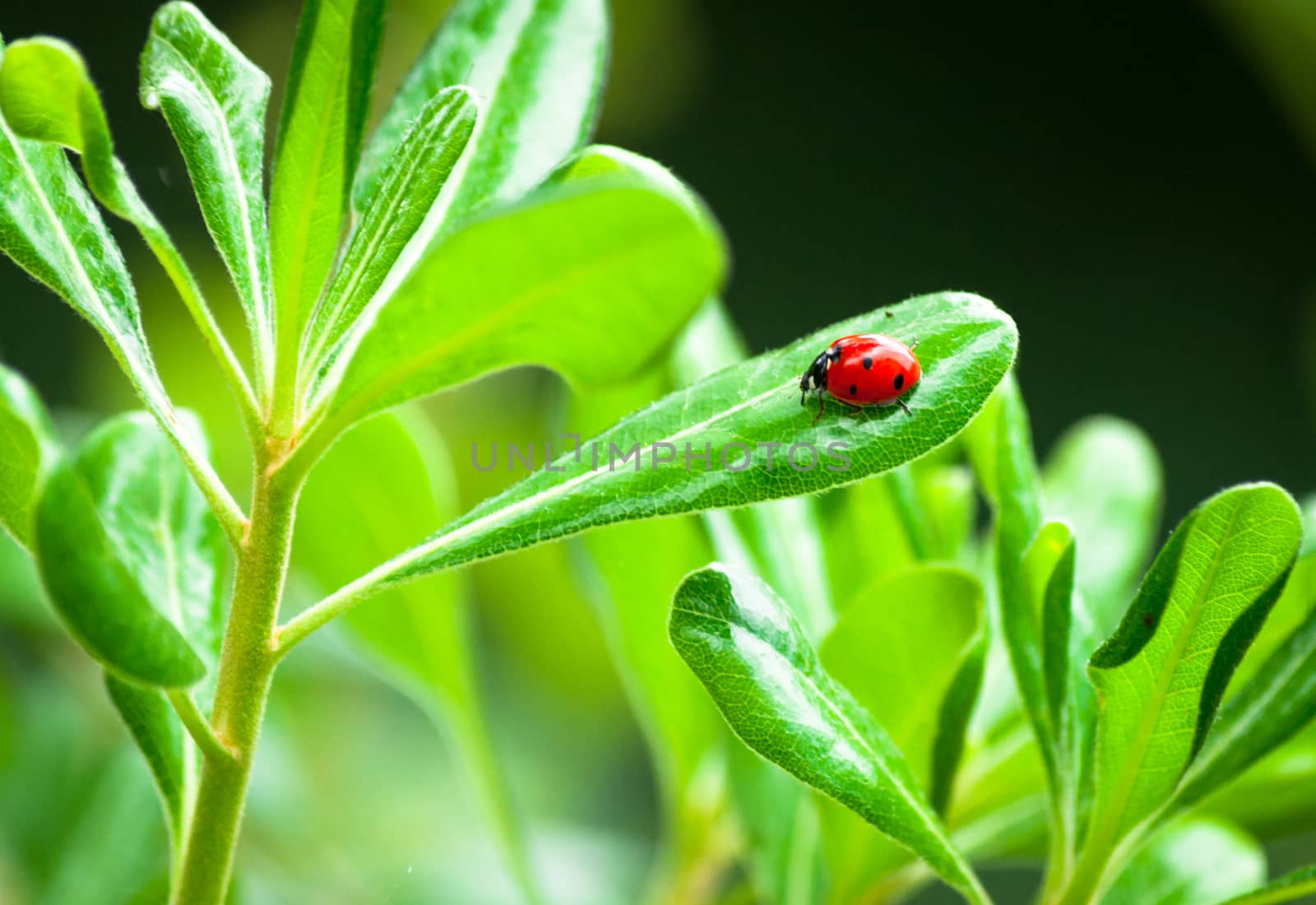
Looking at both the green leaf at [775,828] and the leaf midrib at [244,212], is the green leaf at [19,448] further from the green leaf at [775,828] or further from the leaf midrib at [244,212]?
the green leaf at [775,828]

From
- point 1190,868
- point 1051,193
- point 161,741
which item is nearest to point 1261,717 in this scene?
point 1190,868

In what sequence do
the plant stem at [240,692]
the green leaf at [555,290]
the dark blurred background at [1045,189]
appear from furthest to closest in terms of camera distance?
the dark blurred background at [1045,189] → the plant stem at [240,692] → the green leaf at [555,290]

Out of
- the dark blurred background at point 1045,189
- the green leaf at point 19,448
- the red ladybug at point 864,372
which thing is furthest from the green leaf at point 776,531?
the dark blurred background at point 1045,189

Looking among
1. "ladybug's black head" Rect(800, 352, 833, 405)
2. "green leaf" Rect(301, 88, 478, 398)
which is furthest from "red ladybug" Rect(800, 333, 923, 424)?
"green leaf" Rect(301, 88, 478, 398)

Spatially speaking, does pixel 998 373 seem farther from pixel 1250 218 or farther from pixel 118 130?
pixel 1250 218

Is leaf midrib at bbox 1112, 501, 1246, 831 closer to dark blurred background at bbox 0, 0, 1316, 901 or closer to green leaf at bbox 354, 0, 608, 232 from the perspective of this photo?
green leaf at bbox 354, 0, 608, 232

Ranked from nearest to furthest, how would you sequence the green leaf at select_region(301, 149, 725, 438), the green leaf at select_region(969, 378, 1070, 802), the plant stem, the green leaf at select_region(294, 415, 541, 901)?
1. the green leaf at select_region(301, 149, 725, 438)
2. the plant stem
3. the green leaf at select_region(969, 378, 1070, 802)
4. the green leaf at select_region(294, 415, 541, 901)
